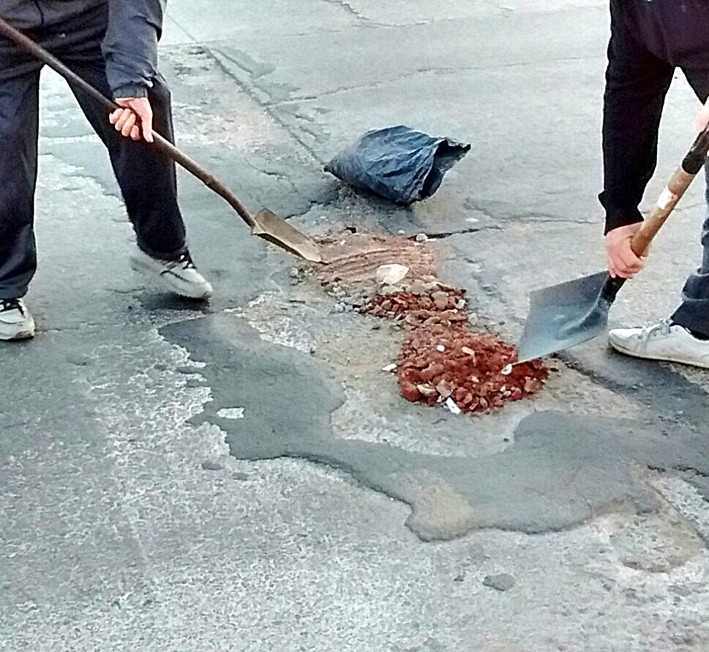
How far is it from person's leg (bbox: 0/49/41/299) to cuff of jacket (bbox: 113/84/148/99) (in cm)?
32

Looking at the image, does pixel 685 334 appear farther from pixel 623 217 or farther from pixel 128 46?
pixel 128 46

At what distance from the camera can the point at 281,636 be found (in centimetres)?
231

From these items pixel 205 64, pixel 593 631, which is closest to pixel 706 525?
pixel 593 631

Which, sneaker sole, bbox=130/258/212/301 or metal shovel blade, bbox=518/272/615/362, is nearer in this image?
metal shovel blade, bbox=518/272/615/362

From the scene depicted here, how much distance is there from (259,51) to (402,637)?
5.31 meters

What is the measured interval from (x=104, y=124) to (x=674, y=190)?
1.78 m

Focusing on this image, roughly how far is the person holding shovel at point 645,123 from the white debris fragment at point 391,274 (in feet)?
2.65

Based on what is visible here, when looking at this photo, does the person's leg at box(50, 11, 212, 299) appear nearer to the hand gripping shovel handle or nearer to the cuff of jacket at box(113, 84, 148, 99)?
the cuff of jacket at box(113, 84, 148, 99)

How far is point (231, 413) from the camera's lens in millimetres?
3104

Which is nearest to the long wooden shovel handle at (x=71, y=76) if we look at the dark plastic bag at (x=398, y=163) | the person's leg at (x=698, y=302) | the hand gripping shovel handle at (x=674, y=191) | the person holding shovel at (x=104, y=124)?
the person holding shovel at (x=104, y=124)

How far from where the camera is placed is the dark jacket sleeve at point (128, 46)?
309cm

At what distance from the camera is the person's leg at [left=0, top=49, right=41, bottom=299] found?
323 cm

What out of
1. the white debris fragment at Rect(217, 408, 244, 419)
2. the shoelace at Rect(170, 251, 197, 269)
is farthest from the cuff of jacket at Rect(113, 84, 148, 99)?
the white debris fragment at Rect(217, 408, 244, 419)

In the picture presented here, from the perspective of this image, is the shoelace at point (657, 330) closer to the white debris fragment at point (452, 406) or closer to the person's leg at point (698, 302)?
the person's leg at point (698, 302)
